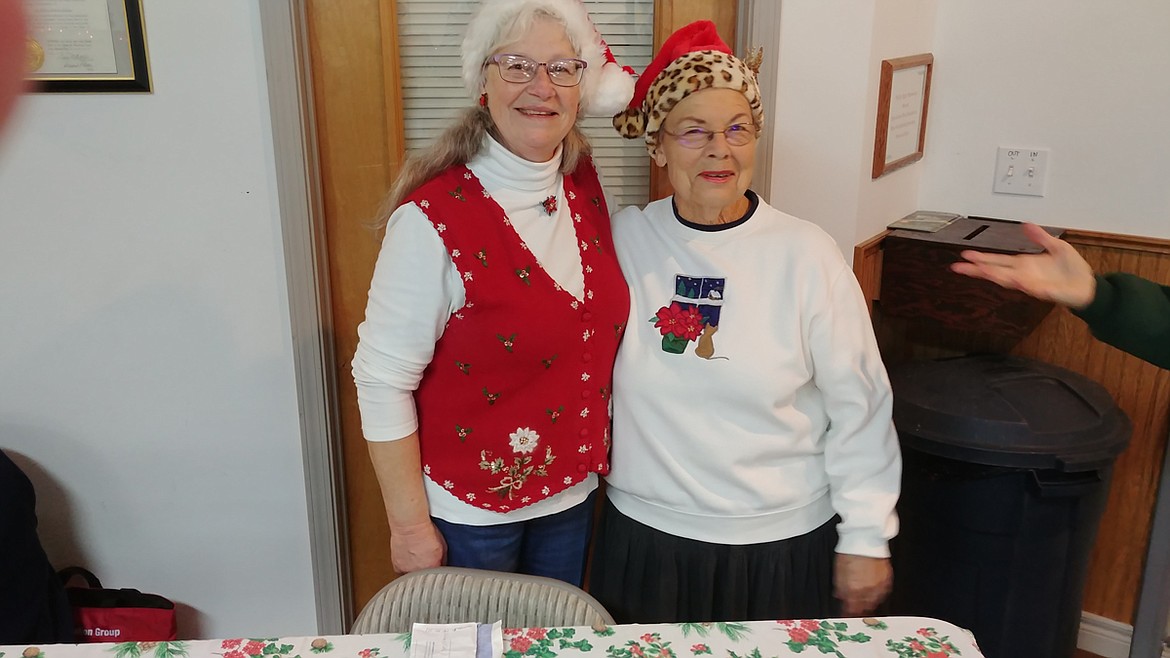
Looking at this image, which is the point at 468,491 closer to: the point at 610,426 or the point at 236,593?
the point at 610,426

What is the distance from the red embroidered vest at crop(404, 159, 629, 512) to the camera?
138cm

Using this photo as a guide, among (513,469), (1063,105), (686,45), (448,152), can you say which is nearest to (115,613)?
(513,469)

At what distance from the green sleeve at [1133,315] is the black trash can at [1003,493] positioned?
1.22ft

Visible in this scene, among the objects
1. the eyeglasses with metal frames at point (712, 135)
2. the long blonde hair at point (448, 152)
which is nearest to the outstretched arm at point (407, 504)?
the long blonde hair at point (448, 152)

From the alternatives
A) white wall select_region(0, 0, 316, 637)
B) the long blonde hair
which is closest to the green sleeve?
the long blonde hair

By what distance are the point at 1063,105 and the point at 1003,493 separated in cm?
86

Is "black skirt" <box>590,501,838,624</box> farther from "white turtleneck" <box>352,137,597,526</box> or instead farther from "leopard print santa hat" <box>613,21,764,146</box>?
"leopard print santa hat" <box>613,21,764,146</box>

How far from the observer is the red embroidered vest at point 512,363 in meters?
1.38

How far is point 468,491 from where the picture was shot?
1467 mm

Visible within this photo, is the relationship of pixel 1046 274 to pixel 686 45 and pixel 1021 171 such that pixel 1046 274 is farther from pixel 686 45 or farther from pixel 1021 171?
pixel 1021 171

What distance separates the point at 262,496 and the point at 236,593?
0.85 feet

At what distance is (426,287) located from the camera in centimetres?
134

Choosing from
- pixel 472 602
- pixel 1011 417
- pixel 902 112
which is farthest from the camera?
pixel 902 112

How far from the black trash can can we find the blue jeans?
2.24 ft
